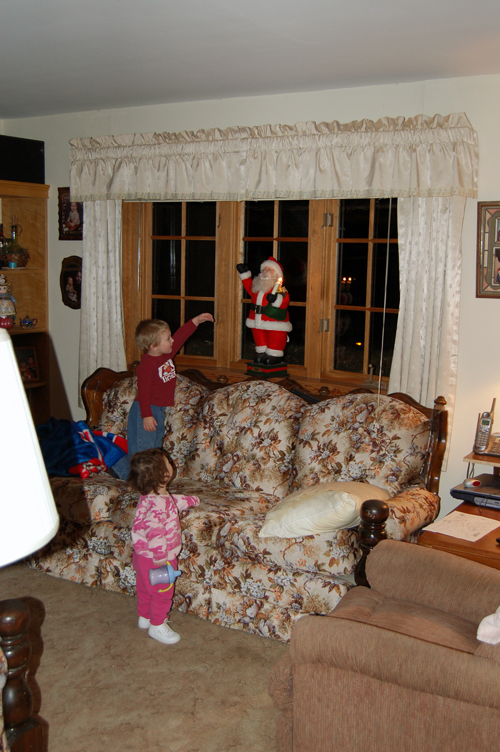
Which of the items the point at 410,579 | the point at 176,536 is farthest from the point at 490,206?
the point at 176,536

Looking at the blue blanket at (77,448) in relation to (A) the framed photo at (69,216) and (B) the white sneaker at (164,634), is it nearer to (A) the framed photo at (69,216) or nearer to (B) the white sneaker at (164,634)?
(B) the white sneaker at (164,634)

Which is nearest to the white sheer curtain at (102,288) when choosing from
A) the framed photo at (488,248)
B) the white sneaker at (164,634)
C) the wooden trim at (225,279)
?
the wooden trim at (225,279)

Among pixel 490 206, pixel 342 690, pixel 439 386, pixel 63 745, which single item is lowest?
pixel 63 745

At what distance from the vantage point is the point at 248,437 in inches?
136

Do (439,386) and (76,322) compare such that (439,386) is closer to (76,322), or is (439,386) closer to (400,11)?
(400,11)

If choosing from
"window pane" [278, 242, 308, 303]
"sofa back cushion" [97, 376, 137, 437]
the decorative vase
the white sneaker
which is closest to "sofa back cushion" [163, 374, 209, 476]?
"sofa back cushion" [97, 376, 137, 437]

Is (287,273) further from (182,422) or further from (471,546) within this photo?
(471,546)

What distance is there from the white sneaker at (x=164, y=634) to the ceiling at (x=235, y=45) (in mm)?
2514

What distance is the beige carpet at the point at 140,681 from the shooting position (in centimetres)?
226

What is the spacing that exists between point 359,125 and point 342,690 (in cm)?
290

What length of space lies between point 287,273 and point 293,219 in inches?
13.3

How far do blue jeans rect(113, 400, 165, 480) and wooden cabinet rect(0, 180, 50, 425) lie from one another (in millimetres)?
1449

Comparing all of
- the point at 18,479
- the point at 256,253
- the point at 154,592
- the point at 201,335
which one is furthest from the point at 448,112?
the point at 18,479

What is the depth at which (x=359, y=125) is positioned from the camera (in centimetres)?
362
